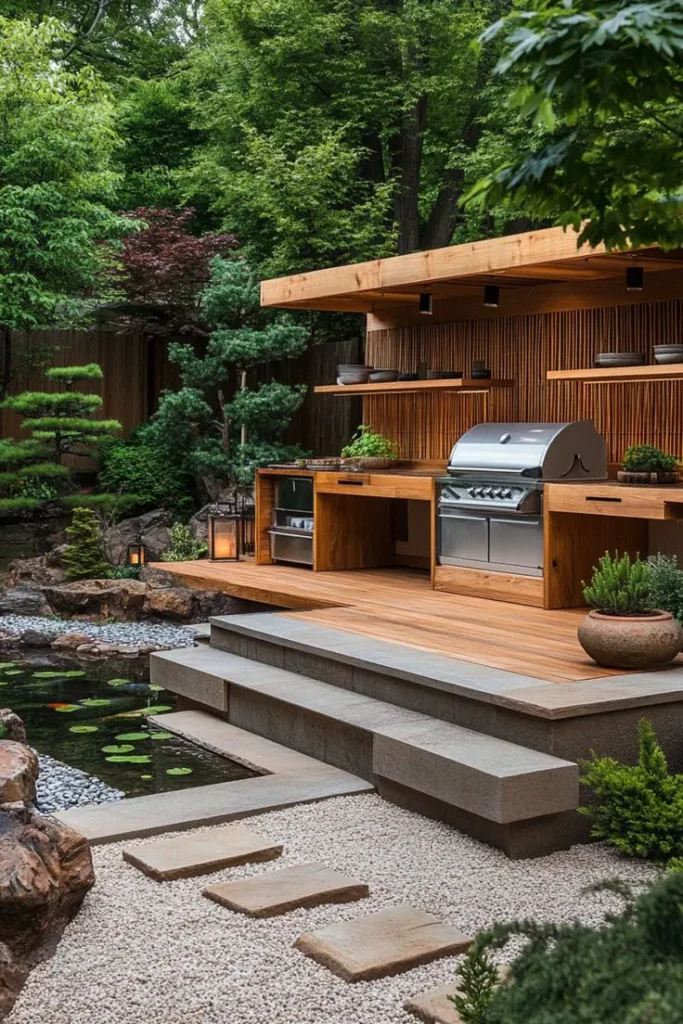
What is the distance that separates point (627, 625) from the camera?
18.4ft

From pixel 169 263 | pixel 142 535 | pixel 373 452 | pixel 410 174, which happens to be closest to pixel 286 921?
pixel 373 452

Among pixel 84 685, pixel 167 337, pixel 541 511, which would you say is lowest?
pixel 84 685

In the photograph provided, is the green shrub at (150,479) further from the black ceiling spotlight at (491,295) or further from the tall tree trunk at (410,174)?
the black ceiling spotlight at (491,295)

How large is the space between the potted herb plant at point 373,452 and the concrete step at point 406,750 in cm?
331

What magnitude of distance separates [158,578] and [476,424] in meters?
4.12

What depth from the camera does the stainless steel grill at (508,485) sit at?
7926 millimetres

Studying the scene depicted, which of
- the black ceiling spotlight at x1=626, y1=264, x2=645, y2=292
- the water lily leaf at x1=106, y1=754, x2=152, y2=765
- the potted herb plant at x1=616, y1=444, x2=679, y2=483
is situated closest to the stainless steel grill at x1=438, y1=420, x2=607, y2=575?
the potted herb plant at x1=616, y1=444, x2=679, y2=483

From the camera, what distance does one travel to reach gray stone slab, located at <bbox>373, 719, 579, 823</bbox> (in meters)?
4.51

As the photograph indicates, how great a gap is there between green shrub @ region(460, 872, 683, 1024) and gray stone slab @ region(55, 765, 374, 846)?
8.70 ft

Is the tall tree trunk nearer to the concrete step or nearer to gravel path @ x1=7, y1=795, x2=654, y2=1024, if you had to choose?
the concrete step

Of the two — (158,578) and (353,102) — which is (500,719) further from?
(353,102)

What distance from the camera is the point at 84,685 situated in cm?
854

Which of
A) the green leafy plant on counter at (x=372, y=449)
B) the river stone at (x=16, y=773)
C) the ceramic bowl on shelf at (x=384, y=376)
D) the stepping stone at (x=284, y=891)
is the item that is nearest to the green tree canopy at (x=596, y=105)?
the stepping stone at (x=284, y=891)

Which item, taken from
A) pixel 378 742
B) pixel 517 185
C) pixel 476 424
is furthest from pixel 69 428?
pixel 517 185
